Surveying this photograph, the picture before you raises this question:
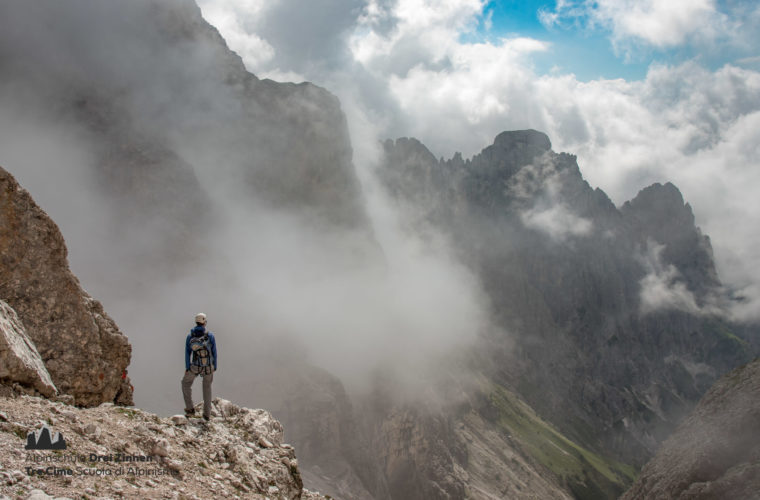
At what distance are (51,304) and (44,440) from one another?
8.04 m

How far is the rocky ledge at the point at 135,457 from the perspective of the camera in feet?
32.7

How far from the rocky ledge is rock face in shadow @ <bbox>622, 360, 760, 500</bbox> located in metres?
34.5

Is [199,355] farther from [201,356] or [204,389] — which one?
[204,389]

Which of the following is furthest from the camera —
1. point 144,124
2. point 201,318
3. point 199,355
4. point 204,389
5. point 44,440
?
point 144,124

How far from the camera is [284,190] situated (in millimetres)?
159375

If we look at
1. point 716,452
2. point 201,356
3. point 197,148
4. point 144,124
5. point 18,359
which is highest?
point 197,148

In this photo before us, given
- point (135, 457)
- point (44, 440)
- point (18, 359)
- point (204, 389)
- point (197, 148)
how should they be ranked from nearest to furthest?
point (44, 440) < point (135, 457) < point (18, 359) < point (204, 389) < point (197, 148)

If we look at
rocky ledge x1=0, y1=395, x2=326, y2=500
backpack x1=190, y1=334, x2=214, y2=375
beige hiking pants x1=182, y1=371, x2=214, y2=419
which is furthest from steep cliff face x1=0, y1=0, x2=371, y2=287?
rocky ledge x1=0, y1=395, x2=326, y2=500

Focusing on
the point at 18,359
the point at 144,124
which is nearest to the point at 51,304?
the point at 18,359

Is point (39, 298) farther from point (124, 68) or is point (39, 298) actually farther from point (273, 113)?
point (273, 113)

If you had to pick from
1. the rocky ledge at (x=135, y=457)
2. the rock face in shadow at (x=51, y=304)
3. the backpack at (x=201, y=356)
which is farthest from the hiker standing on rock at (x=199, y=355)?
the rock face in shadow at (x=51, y=304)

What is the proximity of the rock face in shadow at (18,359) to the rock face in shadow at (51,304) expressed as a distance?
902 millimetres

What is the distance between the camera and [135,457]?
41.5 ft

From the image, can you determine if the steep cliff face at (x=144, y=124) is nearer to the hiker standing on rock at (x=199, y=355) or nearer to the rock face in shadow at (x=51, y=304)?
the rock face in shadow at (x=51, y=304)
